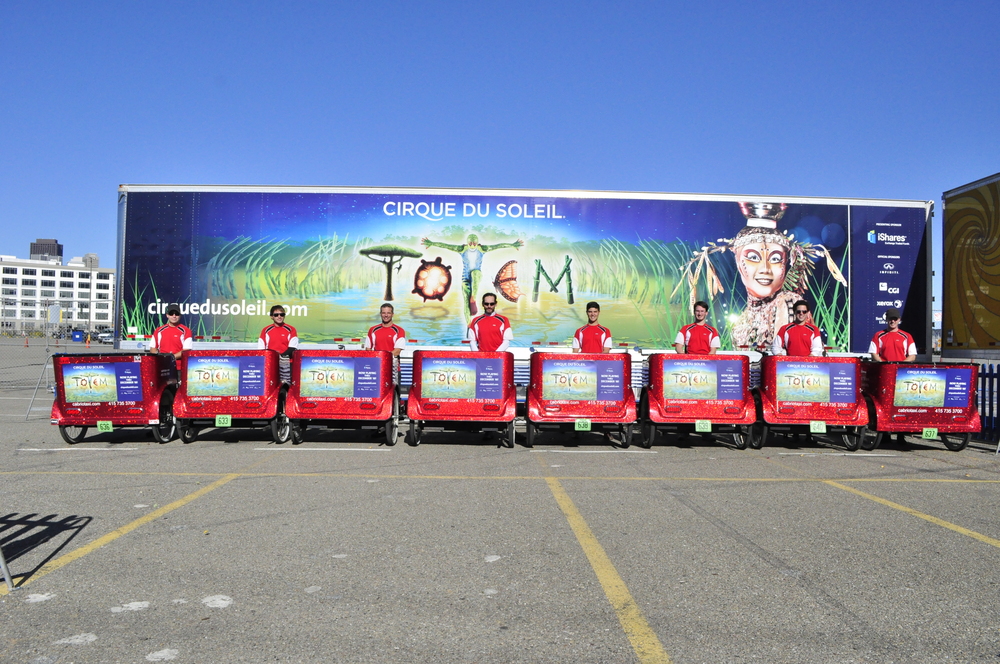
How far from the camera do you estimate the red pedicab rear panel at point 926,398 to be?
10.7 meters

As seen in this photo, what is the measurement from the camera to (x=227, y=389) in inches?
413

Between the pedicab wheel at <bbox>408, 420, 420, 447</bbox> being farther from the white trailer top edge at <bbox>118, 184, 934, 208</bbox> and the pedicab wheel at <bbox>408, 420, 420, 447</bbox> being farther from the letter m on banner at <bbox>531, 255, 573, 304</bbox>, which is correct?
the white trailer top edge at <bbox>118, 184, 934, 208</bbox>

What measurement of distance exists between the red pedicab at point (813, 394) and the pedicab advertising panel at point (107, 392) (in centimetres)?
868

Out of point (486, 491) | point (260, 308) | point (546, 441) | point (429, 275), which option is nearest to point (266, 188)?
point (260, 308)

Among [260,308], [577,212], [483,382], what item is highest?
[577,212]

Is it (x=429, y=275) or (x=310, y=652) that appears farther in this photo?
(x=429, y=275)

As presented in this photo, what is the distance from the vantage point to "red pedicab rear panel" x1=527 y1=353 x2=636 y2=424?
34.0 feet

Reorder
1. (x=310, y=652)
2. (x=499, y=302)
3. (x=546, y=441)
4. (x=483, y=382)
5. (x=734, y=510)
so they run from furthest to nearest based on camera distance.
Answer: (x=499, y=302) < (x=546, y=441) < (x=483, y=382) < (x=734, y=510) < (x=310, y=652)

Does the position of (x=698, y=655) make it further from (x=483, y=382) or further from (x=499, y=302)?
(x=499, y=302)

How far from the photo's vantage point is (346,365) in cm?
1041

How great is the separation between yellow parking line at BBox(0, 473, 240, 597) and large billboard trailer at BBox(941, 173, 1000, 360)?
12.0 metres

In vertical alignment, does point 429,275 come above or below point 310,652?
above

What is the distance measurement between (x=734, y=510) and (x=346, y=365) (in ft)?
19.2

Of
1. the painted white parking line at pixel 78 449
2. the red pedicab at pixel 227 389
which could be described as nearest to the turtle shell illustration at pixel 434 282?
the red pedicab at pixel 227 389
